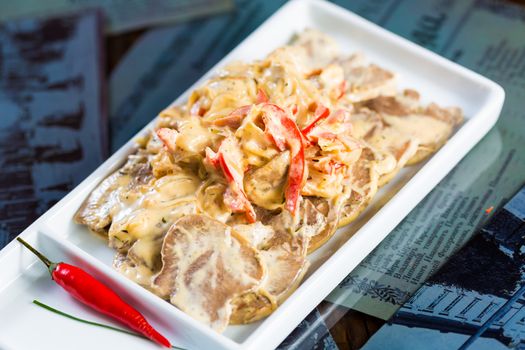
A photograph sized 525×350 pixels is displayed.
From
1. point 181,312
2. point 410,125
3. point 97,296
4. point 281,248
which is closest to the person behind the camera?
point 181,312

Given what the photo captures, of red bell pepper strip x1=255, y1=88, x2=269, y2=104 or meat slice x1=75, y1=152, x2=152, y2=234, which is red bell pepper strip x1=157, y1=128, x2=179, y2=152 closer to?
meat slice x1=75, y1=152, x2=152, y2=234

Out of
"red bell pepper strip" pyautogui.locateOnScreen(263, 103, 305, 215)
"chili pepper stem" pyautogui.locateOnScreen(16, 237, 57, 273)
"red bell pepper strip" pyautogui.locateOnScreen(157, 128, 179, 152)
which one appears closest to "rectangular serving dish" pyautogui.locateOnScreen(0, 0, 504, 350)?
"chili pepper stem" pyautogui.locateOnScreen(16, 237, 57, 273)

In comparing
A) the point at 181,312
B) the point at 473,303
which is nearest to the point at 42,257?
the point at 181,312

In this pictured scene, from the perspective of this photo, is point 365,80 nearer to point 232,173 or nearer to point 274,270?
point 232,173

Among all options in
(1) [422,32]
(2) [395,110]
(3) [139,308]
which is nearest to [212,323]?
(3) [139,308]

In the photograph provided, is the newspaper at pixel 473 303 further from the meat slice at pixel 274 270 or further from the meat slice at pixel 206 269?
the meat slice at pixel 206 269

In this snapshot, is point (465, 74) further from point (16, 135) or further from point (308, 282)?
point (16, 135)

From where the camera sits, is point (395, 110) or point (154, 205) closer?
point (154, 205)
